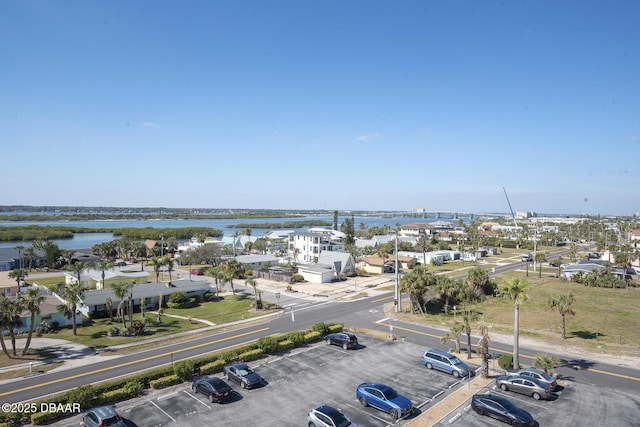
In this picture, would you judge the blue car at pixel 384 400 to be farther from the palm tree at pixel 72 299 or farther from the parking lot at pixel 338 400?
the palm tree at pixel 72 299

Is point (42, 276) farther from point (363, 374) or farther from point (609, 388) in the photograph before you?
point (609, 388)

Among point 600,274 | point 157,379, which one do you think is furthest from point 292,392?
point 600,274

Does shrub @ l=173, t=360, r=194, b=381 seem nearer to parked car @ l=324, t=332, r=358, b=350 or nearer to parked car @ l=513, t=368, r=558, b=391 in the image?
parked car @ l=324, t=332, r=358, b=350

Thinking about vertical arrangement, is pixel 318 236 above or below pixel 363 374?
above

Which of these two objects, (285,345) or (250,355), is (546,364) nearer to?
(285,345)

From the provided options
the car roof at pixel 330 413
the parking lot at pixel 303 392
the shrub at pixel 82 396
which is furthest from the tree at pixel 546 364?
the shrub at pixel 82 396

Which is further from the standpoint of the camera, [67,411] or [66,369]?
[66,369]
